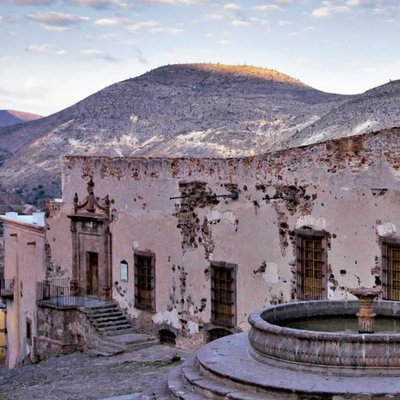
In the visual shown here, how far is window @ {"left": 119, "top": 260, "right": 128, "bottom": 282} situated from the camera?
66.3 ft

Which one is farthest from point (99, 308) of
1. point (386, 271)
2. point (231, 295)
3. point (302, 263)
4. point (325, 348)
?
point (325, 348)

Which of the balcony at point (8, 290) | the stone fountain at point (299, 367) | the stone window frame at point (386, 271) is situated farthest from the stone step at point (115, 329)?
the stone fountain at point (299, 367)

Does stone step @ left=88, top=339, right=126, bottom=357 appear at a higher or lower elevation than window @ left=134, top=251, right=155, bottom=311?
lower

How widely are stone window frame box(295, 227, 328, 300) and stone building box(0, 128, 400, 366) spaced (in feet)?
0.07

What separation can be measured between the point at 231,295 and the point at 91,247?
5312 mm

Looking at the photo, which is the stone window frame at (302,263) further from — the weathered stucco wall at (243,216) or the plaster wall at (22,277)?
the plaster wall at (22,277)

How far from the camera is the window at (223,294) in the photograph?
56.3 ft

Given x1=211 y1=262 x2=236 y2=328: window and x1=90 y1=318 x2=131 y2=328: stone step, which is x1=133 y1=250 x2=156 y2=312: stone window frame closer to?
x1=90 y1=318 x2=131 y2=328: stone step

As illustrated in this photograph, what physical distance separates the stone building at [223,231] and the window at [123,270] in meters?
0.06

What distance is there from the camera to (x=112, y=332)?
19.4 m

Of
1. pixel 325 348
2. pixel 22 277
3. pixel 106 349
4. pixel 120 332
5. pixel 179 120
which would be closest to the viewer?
pixel 325 348

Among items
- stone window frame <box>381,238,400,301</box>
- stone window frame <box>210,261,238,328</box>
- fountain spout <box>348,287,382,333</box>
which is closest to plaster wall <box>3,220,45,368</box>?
stone window frame <box>210,261,238,328</box>

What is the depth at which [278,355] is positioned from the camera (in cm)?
879

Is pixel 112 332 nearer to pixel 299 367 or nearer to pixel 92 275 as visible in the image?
pixel 92 275
